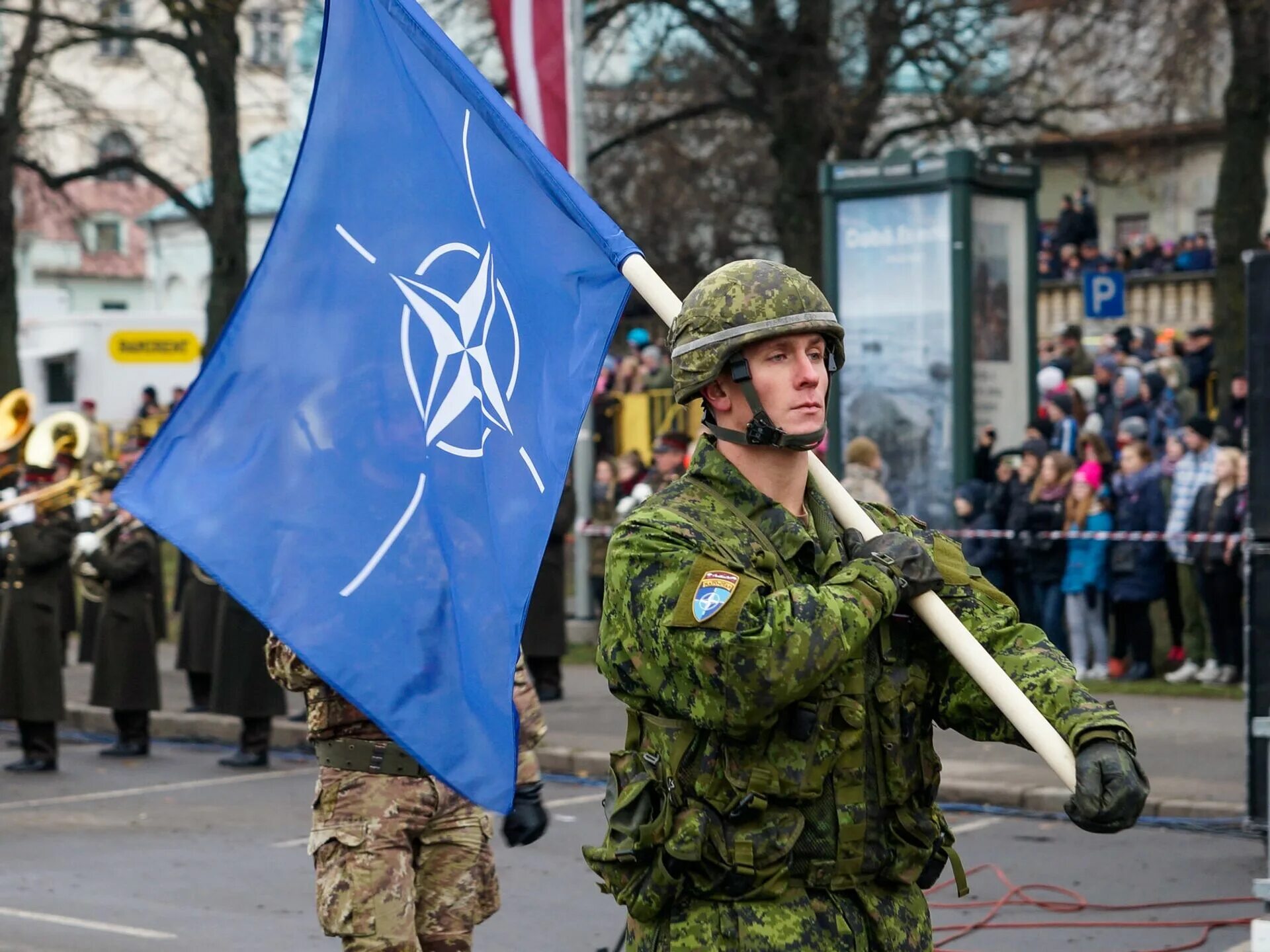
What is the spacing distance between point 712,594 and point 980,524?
12.0m

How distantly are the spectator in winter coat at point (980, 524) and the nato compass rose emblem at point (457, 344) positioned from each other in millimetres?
10442

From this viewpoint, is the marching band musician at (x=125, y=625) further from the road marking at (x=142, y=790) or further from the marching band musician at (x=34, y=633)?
the road marking at (x=142, y=790)

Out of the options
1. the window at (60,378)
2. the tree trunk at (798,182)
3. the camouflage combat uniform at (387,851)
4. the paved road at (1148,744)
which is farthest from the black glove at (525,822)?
the window at (60,378)

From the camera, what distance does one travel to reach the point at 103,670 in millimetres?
12812

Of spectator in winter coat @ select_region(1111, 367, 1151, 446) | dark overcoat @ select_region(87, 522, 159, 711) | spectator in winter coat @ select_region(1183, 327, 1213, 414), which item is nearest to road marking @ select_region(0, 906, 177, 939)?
dark overcoat @ select_region(87, 522, 159, 711)

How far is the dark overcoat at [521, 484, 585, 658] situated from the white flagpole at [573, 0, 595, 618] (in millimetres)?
1141

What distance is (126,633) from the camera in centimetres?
1279

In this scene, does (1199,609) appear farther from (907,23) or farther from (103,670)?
(907,23)

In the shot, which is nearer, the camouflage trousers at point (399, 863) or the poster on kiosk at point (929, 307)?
the camouflage trousers at point (399, 863)

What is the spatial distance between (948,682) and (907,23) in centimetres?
1891

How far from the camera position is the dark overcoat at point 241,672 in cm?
1223

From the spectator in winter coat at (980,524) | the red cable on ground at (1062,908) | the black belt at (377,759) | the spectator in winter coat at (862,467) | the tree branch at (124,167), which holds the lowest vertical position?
the red cable on ground at (1062,908)

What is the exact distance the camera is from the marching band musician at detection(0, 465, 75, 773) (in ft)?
40.3

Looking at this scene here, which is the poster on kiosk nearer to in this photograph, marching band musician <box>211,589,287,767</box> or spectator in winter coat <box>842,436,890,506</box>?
spectator in winter coat <box>842,436,890,506</box>
